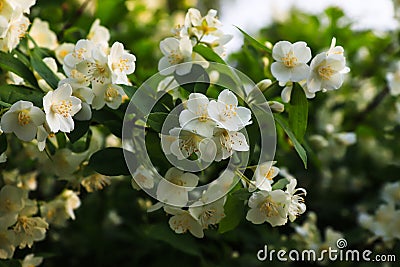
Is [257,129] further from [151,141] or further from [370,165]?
[370,165]

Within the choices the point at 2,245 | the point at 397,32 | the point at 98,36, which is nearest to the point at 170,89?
the point at 98,36

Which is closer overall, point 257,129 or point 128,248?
point 257,129

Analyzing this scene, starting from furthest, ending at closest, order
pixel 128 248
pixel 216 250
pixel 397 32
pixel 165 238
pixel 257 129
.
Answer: pixel 397 32
pixel 128 248
pixel 216 250
pixel 165 238
pixel 257 129

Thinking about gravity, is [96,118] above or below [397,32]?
above

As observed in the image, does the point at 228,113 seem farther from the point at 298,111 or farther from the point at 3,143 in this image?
the point at 3,143

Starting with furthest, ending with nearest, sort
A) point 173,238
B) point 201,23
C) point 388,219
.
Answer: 1. point 388,219
2. point 173,238
3. point 201,23

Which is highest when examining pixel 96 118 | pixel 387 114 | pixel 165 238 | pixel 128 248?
pixel 96 118

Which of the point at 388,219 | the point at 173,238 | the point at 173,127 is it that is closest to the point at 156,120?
the point at 173,127

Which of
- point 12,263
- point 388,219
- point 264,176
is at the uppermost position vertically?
point 264,176
